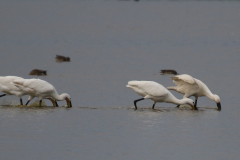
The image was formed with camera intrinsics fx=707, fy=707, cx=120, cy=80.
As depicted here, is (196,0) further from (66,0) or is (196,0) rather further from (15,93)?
(15,93)

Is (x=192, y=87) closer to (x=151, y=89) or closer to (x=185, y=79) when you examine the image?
(x=185, y=79)

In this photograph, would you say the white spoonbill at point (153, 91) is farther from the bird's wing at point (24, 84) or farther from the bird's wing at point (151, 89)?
the bird's wing at point (24, 84)

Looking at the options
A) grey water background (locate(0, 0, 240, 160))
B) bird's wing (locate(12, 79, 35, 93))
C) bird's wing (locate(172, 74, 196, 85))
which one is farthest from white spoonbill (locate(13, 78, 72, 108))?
bird's wing (locate(172, 74, 196, 85))

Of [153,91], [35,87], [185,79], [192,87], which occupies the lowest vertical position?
[35,87]

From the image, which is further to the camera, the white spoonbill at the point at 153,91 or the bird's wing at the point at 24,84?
the white spoonbill at the point at 153,91

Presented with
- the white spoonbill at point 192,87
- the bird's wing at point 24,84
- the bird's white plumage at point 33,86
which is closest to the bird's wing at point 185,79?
the white spoonbill at point 192,87

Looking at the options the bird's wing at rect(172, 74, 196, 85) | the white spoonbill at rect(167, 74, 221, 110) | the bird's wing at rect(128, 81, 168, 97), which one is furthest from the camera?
the white spoonbill at rect(167, 74, 221, 110)

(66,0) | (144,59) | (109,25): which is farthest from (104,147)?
(66,0)

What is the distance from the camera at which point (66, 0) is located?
17175 cm

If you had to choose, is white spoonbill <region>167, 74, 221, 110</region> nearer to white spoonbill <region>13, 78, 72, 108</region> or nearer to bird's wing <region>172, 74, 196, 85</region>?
bird's wing <region>172, 74, 196, 85</region>

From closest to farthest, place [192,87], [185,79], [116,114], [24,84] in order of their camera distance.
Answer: [116,114]
[24,84]
[185,79]
[192,87]

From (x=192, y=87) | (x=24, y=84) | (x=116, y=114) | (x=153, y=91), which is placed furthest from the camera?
(x=192, y=87)

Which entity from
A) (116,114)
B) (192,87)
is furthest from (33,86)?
(192,87)

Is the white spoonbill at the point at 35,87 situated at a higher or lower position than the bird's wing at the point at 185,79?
lower
